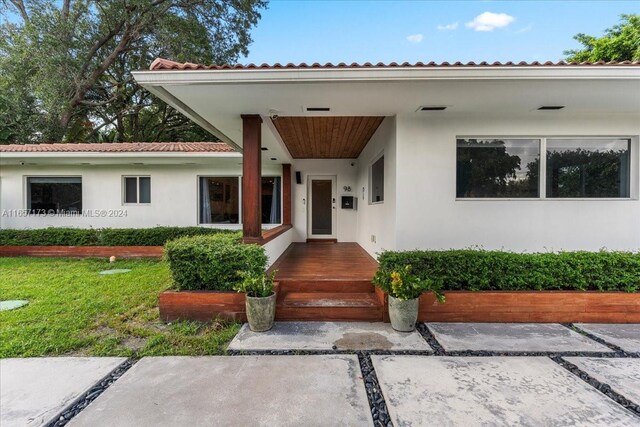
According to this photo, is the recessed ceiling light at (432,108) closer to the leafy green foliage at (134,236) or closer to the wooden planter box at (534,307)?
the wooden planter box at (534,307)

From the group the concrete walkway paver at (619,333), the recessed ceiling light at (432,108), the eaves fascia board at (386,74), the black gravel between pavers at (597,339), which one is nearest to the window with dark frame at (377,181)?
the recessed ceiling light at (432,108)

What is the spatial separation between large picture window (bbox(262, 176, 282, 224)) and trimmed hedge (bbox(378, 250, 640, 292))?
6.18 metres

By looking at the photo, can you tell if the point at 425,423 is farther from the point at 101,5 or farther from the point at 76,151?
the point at 101,5

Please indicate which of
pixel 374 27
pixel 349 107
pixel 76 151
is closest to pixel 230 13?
pixel 374 27

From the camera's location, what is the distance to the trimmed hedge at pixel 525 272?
13.2 feet

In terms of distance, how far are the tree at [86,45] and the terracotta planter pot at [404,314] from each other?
1369cm

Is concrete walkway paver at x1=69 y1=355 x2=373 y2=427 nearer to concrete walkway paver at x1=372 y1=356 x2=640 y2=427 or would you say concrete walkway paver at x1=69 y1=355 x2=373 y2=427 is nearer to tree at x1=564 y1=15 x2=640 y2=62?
concrete walkway paver at x1=372 y1=356 x2=640 y2=427

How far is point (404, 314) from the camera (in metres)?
3.61

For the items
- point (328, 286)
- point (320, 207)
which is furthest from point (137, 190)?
point (328, 286)

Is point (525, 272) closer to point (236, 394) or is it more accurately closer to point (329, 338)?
point (329, 338)

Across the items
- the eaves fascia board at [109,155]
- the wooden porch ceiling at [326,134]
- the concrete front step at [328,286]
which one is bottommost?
the concrete front step at [328,286]

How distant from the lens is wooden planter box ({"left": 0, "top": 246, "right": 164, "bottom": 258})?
8.50m

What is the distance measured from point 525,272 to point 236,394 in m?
3.87

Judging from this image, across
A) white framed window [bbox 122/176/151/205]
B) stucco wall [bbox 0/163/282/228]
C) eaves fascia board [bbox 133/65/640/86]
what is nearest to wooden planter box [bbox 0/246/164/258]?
stucco wall [bbox 0/163/282/228]
